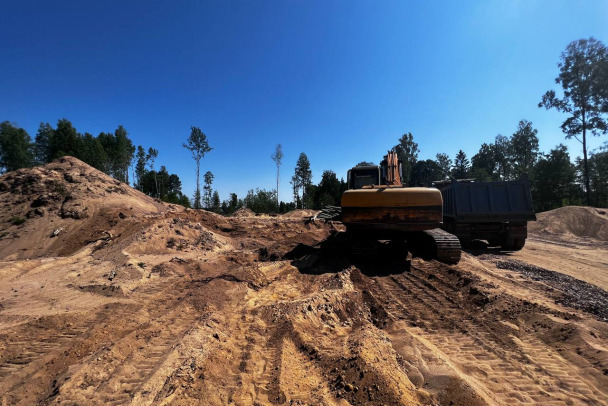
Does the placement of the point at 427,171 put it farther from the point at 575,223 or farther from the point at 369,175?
the point at 369,175

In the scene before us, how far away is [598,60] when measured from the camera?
1020 inches

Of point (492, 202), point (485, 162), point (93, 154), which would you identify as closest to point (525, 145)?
point (485, 162)

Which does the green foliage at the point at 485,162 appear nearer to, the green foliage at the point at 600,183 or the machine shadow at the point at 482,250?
the green foliage at the point at 600,183

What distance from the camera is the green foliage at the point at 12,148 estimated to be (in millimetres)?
46188

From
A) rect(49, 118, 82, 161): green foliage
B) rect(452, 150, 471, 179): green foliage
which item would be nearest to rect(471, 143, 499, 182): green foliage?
rect(452, 150, 471, 179): green foliage

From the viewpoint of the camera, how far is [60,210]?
13.0 meters

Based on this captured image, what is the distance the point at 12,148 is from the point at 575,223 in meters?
76.1

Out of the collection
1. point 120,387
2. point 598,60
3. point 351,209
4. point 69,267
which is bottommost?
point 120,387

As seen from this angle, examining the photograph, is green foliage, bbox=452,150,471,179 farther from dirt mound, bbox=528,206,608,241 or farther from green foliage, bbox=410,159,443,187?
dirt mound, bbox=528,206,608,241

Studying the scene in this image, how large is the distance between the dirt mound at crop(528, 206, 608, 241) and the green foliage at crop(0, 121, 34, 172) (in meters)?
72.4

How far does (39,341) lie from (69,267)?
16.9ft

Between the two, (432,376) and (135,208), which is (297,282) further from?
(135,208)

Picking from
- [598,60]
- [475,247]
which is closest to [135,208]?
[475,247]

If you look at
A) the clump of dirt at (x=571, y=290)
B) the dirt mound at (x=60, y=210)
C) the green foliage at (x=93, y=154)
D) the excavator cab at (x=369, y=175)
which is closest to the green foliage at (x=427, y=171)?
the excavator cab at (x=369, y=175)
